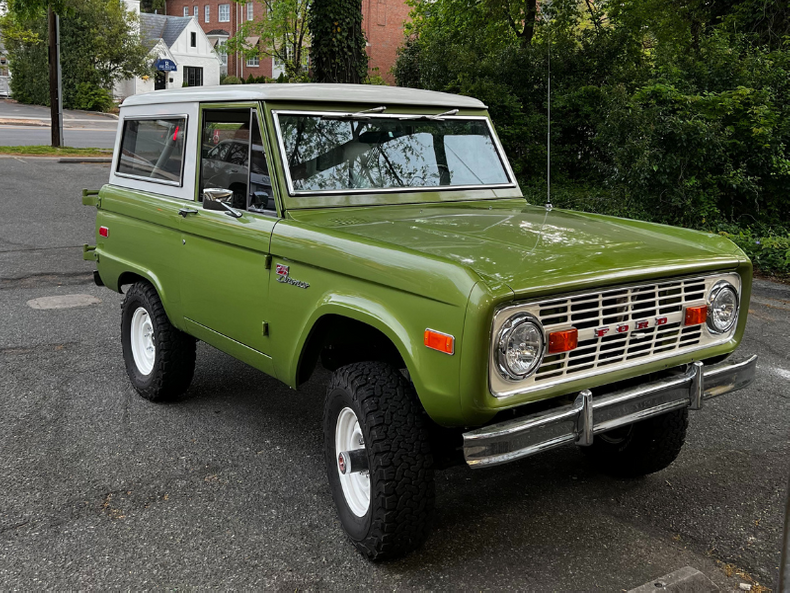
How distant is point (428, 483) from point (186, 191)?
248 centimetres

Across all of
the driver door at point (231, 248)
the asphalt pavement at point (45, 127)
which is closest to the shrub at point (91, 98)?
the asphalt pavement at point (45, 127)

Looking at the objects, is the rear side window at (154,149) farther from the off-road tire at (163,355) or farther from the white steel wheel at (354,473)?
the white steel wheel at (354,473)

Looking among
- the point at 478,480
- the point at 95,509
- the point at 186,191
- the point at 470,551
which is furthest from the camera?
the point at 186,191

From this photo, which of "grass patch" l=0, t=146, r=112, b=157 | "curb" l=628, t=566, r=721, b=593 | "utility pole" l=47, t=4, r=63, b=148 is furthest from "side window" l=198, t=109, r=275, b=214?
"utility pole" l=47, t=4, r=63, b=148

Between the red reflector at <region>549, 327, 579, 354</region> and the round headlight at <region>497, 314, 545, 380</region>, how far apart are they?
46 millimetres

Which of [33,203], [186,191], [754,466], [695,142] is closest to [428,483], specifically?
[754,466]

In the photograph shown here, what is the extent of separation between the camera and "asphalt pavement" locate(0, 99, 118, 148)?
25016mm

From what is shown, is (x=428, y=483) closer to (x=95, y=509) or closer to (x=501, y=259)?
(x=501, y=259)

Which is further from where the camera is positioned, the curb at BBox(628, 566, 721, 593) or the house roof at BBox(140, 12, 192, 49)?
the house roof at BBox(140, 12, 192, 49)

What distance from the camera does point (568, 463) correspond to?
4.23 m

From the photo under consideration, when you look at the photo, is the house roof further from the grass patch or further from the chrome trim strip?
the chrome trim strip

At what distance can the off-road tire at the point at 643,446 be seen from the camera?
380 centimetres

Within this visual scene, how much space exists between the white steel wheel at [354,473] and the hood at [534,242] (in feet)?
2.67

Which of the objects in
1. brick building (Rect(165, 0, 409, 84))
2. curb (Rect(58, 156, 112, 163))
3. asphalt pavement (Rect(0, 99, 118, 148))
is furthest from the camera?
brick building (Rect(165, 0, 409, 84))
